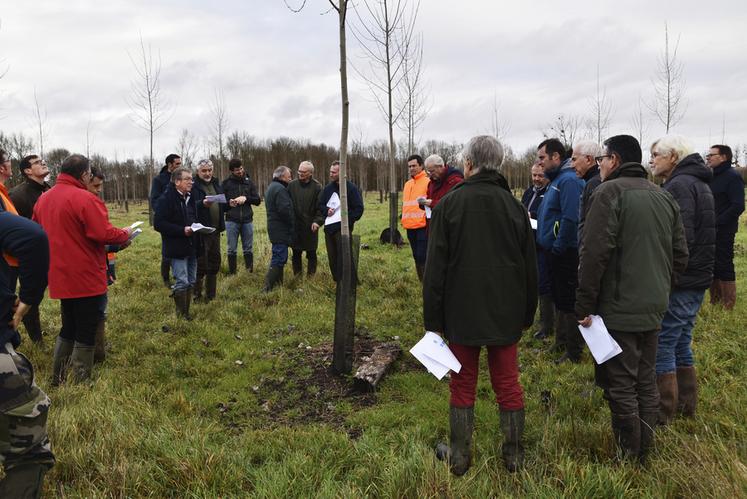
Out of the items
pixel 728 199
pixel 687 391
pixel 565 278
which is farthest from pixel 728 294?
pixel 687 391

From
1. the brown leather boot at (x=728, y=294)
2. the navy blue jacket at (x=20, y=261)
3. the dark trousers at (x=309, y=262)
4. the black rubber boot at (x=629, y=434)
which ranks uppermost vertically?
the navy blue jacket at (x=20, y=261)

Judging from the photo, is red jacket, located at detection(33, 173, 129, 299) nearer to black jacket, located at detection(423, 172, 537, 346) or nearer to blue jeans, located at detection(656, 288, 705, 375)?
black jacket, located at detection(423, 172, 537, 346)

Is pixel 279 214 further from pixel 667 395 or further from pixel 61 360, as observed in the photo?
pixel 667 395

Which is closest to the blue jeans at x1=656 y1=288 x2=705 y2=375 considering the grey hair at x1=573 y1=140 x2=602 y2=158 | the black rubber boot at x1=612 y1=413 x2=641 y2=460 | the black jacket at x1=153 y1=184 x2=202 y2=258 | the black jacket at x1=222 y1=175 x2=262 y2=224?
the black rubber boot at x1=612 y1=413 x2=641 y2=460

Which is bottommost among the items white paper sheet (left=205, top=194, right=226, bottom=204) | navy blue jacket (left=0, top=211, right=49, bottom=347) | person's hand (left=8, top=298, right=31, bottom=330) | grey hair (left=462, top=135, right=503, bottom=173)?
person's hand (left=8, top=298, right=31, bottom=330)

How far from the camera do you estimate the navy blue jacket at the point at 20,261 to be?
8.30 ft

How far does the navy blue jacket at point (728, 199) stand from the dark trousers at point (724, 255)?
0.08 meters

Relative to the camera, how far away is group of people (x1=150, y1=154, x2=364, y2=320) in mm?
6371

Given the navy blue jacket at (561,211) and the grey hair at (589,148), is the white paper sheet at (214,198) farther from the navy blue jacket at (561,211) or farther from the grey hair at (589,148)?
the grey hair at (589,148)

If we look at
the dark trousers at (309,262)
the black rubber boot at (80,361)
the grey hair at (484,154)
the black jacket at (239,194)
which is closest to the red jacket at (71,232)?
the black rubber boot at (80,361)

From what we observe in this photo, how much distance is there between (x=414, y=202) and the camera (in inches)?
296

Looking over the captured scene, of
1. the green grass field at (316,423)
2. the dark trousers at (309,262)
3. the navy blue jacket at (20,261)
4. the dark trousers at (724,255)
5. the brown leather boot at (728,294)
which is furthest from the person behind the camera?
the dark trousers at (309,262)

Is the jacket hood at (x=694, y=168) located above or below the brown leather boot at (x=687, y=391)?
above

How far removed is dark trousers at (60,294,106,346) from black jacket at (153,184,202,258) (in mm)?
1804
